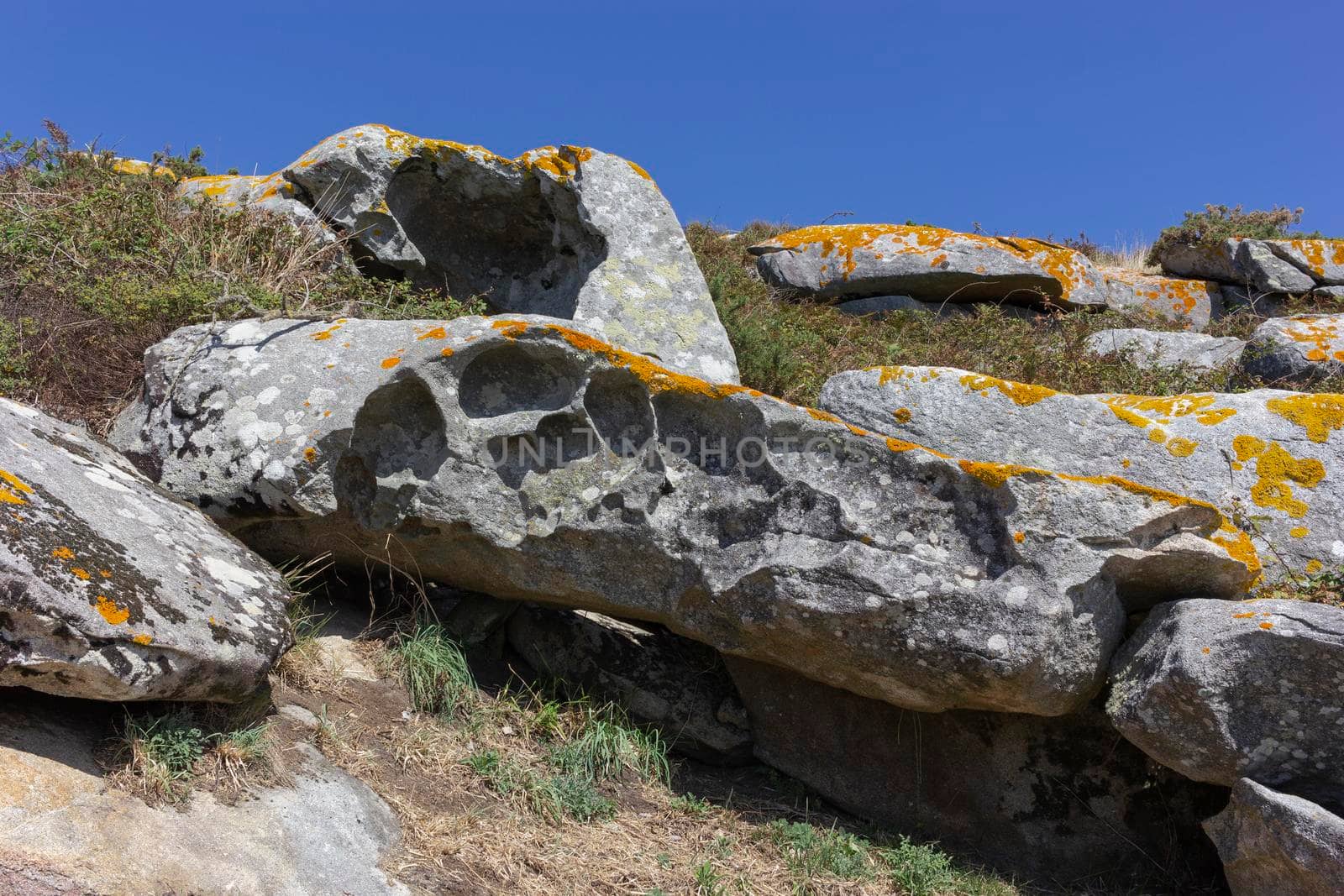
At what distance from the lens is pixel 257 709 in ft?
14.1

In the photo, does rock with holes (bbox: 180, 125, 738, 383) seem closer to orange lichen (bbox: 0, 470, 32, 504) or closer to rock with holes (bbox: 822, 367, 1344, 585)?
rock with holes (bbox: 822, 367, 1344, 585)

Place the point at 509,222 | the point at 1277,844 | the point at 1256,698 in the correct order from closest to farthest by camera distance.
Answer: the point at 1277,844 < the point at 1256,698 < the point at 509,222

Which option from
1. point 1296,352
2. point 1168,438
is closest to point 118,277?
point 1168,438

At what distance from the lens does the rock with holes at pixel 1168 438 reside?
5508 millimetres

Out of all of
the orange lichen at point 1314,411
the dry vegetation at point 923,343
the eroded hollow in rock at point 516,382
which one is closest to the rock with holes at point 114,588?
the eroded hollow in rock at point 516,382

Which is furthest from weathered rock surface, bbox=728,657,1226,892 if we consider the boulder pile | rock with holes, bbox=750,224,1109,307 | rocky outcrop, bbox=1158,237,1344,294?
rocky outcrop, bbox=1158,237,1344,294

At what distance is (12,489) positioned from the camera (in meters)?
3.68

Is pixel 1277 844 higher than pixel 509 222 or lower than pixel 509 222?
lower

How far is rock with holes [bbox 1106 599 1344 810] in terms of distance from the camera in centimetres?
414

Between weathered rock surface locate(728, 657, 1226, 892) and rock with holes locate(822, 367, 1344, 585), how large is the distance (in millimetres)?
1362

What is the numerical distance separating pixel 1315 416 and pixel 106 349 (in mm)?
7176

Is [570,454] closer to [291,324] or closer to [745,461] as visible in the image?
[745,461]

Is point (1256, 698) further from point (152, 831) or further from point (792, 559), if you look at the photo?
point (152, 831)

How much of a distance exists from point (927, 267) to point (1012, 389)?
6060 mm
